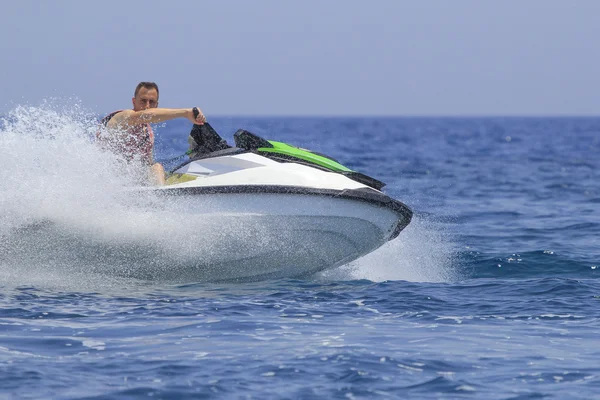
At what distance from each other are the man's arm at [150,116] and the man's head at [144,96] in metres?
0.14

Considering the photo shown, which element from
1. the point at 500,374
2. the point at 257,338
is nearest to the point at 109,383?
the point at 257,338

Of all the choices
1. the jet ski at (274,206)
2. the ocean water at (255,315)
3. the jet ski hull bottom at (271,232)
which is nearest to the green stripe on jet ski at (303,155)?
the jet ski at (274,206)

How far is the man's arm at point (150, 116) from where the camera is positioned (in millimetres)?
7035

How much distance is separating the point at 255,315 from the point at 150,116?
1903 millimetres

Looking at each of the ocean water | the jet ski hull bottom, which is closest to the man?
the ocean water

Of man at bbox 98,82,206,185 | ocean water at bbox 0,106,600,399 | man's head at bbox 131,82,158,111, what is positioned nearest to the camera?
ocean water at bbox 0,106,600,399

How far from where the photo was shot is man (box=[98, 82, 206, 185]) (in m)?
7.25

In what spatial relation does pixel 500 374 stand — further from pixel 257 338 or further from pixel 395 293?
pixel 395 293

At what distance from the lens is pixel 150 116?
720cm

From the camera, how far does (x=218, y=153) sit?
24.2ft

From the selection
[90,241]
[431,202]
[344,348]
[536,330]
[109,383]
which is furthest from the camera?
[431,202]

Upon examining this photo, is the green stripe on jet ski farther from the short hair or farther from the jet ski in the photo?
the short hair

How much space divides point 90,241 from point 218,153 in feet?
3.96

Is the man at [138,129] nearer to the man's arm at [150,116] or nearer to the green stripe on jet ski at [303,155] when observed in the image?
the man's arm at [150,116]
